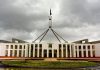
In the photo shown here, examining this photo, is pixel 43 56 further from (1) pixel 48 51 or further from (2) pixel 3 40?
(2) pixel 3 40

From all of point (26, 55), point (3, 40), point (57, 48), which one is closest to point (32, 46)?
point (26, 55)

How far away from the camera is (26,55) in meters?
63.0

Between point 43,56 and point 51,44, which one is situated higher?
point 51,44

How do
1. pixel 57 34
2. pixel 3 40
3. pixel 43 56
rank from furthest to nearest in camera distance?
pixel 3 40
pixel 57 34
pixel 43 56

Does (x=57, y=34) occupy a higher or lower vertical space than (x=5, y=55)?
higher

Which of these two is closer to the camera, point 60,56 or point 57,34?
point 60,56

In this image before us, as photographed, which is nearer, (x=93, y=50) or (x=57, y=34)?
(x=93, y=50)

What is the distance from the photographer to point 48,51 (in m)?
61.7

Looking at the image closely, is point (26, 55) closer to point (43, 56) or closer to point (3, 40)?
point (43, 56)

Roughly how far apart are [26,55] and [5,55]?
7.25m

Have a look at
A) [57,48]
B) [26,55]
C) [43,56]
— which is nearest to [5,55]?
[26,55]

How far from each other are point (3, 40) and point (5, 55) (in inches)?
559

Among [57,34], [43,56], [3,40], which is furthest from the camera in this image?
[3,40]

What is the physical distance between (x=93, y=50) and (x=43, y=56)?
687 inches
